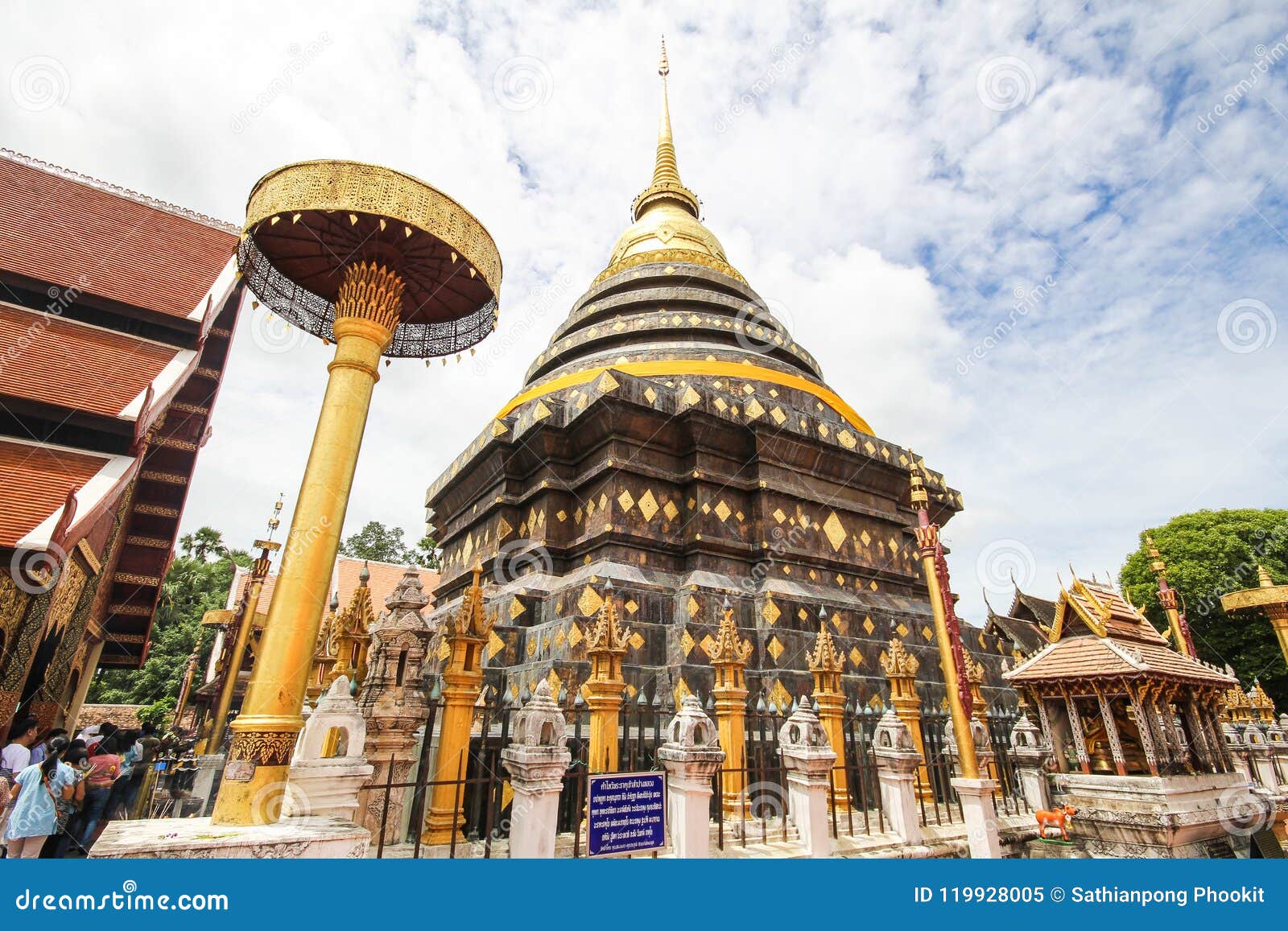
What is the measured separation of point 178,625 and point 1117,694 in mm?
46183

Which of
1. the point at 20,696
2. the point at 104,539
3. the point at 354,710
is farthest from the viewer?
the point at 104,539

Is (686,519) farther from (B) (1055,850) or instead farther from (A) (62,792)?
(A) (62,792)

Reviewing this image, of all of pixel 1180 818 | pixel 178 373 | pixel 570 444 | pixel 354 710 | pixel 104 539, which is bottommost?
pixel 1180 818

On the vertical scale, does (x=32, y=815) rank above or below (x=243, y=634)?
below

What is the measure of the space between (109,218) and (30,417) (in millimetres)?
9693

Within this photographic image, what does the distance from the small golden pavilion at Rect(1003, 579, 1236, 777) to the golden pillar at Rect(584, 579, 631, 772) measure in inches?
212

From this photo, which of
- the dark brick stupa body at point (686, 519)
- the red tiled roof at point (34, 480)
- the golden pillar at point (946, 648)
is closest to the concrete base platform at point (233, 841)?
the dark brick stupa body at point (686, 519)

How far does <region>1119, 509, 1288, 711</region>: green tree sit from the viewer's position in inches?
966

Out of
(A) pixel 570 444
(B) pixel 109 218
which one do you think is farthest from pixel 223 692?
(B) pixel 109 218

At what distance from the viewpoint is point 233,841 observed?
3.78 meters

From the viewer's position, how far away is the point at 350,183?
22.0 ft

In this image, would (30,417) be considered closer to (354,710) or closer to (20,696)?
(20,696)

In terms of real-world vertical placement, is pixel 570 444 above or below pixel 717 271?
below

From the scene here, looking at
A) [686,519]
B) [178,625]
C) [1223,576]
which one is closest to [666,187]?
[686,519]
